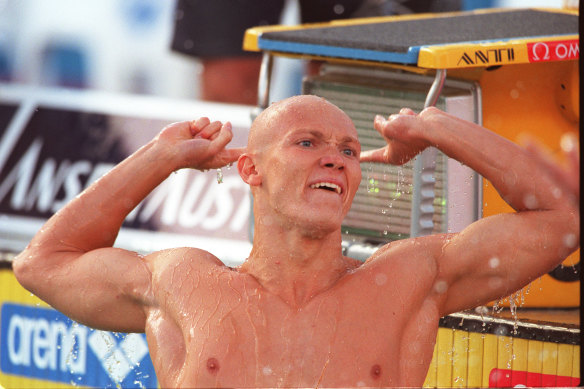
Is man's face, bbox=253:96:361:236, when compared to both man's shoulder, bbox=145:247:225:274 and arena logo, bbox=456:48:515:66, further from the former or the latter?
arena logo, bbox=456:48:515:66

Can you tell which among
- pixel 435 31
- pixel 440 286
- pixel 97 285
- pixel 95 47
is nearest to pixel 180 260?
pixel 97 285

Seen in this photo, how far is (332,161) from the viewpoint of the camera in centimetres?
213

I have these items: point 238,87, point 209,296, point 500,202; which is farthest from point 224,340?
point 238,87

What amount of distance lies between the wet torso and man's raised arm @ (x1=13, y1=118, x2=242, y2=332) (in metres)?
0.09

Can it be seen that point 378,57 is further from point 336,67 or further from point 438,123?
point 438,123

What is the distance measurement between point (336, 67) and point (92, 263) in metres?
1.28

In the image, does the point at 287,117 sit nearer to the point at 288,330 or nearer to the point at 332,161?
the point at 332,161

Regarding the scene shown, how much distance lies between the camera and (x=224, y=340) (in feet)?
7.02

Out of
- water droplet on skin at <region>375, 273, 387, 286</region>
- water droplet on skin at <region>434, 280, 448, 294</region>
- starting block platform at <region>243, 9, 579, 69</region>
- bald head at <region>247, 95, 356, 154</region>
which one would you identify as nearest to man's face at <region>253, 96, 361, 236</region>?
bald head at <region>247, 95, 356, 154</region>

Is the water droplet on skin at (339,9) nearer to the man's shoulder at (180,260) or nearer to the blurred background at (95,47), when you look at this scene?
the blurred background at (95,47)

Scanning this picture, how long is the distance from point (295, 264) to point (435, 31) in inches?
51.1

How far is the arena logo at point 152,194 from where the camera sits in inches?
182

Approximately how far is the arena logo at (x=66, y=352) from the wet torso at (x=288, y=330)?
1.43 m

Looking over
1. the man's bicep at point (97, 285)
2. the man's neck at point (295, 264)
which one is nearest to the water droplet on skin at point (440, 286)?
the man's neck at point (295, 264)
